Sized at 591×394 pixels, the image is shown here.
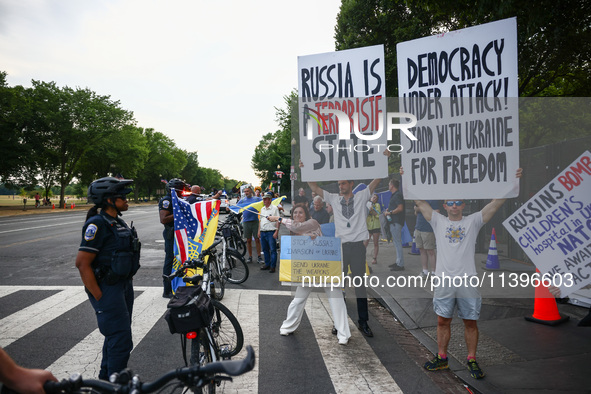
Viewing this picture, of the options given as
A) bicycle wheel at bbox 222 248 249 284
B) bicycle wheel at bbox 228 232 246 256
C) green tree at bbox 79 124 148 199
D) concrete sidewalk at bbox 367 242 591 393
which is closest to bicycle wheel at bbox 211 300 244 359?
concrete sidewalk at bbox 367 242 591 393

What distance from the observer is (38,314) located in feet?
19.3

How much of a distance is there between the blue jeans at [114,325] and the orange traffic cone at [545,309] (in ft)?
17.1

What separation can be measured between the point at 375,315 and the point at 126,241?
431 centimetres

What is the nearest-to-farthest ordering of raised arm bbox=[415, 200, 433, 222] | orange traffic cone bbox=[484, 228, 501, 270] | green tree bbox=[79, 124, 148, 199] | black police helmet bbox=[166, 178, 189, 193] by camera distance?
1. raised arm bbox=[415, 200, 433, 222]
2. black police helmet bbox=[166, 178, 189, 193]
3. orange traffic cone bbox=[484, 228, 501, 270]
4. green tree bbox=[79, 124, 148, 199]

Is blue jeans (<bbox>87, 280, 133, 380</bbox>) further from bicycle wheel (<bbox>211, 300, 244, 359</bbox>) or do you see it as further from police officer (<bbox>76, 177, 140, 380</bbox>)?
bicycle wheel (<bbox>211, 300, 244, 359</bbox>)

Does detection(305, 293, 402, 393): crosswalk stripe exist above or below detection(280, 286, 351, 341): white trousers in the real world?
below

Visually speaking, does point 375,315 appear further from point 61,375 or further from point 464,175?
point 61,375

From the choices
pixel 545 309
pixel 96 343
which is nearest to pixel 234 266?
pixel 96 343

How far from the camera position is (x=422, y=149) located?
4418 mm

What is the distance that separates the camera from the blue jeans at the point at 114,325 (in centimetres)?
322

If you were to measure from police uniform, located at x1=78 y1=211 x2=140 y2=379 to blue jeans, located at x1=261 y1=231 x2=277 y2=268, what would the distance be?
19.7ft

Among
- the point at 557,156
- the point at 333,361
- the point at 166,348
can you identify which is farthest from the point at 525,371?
the point at 557,156

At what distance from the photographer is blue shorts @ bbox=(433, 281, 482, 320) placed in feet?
13.0

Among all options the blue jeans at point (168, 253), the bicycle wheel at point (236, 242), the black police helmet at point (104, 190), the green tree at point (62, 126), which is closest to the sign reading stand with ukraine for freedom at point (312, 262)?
the black police helmet at point (104, 190)
